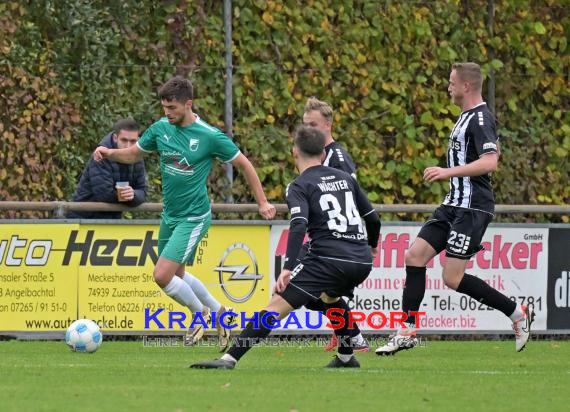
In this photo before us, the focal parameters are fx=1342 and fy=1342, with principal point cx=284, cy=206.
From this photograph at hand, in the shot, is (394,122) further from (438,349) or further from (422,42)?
(438,349)

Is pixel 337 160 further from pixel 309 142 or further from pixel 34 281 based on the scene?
pixel 34 281

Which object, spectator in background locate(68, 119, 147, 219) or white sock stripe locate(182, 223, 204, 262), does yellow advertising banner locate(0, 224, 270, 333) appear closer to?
spectator in background locate(68, 119, 147, 219)

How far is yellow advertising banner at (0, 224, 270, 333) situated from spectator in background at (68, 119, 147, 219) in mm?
340

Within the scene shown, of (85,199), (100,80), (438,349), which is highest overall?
(100,80)

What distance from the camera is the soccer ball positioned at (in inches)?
434

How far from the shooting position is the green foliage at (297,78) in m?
14.4

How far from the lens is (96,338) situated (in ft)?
36.3

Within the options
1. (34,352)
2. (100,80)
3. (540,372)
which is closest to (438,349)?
(540,372)

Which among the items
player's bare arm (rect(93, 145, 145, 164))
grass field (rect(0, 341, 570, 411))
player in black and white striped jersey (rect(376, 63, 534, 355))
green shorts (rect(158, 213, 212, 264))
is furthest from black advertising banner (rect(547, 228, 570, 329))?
player's bare arm (rect(93, 145, 145, 164))

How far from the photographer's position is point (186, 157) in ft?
35.6

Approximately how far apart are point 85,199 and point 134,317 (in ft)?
4.35

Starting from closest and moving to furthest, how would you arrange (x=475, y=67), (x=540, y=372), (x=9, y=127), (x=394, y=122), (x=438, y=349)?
(x=540, y=372), (x=475, y=67), (x=438, y=349), (x=9, y=127), (x=394, y=122)

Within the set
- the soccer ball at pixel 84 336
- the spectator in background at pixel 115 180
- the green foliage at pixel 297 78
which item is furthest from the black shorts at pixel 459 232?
the green foliage at pixel 297 78

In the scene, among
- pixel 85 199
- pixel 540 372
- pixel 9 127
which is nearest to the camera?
pixel 540 372
